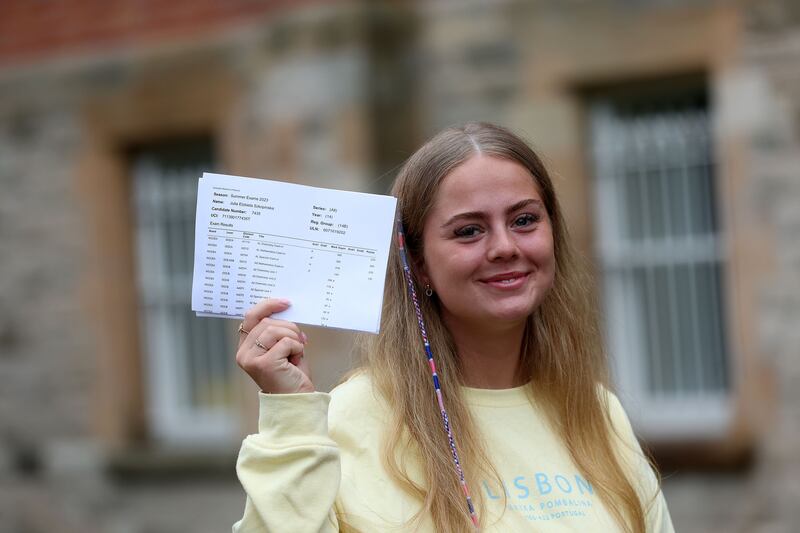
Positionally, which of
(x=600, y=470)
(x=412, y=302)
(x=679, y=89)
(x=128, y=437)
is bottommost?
(x=128, y=437)

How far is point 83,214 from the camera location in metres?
8.01

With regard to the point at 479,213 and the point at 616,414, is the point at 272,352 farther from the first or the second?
the point at 616,414

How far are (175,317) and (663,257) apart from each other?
11.1 ft

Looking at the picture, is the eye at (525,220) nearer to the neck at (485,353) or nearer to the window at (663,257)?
the neck at (485,353)

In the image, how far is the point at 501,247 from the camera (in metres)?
2.24

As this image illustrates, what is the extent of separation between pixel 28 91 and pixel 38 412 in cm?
218

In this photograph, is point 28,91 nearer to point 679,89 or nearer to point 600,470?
point 679,89

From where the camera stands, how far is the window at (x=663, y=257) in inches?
249

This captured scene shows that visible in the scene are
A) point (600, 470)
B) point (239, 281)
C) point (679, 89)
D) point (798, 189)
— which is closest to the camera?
point (239, 281)

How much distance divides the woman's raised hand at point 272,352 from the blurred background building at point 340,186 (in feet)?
13.5

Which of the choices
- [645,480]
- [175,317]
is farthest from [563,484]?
[175,317]

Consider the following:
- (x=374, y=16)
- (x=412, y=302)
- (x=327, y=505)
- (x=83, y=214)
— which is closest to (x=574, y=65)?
(x=374, y=16)

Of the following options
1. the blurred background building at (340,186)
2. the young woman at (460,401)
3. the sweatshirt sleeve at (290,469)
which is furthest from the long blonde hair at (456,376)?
the blurred background building at (340,186)

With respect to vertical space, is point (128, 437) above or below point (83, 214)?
below
